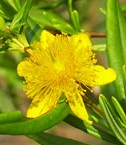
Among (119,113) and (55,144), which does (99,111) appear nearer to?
(119,113)

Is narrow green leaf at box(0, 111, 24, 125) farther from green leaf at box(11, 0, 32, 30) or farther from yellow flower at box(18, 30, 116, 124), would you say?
green leaf at box(11, 0, 32, 30)

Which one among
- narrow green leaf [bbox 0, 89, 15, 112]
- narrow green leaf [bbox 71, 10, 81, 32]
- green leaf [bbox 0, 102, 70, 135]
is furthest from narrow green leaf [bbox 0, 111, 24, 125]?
narrow green leaf [bbox 0, 89, 15, 112]

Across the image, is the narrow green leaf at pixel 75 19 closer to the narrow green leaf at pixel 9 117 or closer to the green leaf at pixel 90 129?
the green leaf at pixel 90 129

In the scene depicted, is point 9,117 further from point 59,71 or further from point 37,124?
point 59,71

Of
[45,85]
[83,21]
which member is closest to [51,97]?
[45,85]

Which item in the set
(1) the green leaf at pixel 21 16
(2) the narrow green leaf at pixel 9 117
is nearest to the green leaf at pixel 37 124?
(2) the narrow green leaf at pixel 9 117

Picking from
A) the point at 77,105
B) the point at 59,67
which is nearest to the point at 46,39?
the point at 59,67
